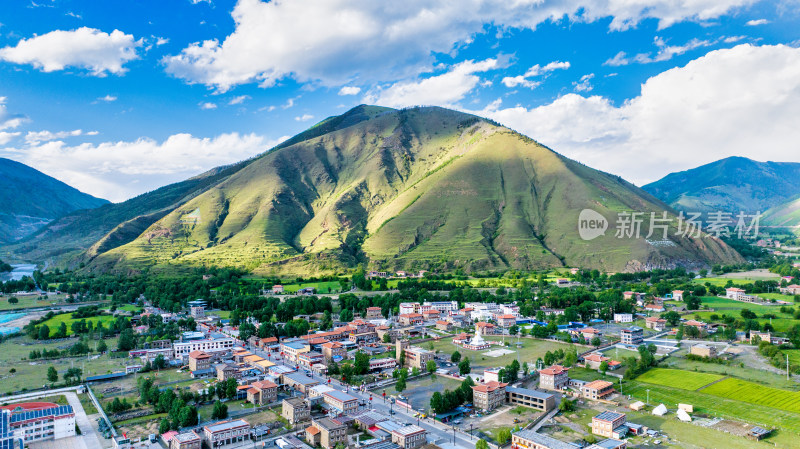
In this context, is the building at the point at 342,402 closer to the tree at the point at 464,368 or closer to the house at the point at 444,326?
the tree at the point at 464,368

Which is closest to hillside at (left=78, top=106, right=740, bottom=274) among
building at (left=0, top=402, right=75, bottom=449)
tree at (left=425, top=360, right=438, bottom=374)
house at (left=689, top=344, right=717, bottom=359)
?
house at (left=689, top=344, right=717, bottom=359)

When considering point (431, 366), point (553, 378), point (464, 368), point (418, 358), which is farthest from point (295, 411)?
point (553, 378)

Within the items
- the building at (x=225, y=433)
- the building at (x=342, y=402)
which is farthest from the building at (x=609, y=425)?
the building at (x=225, y=433)

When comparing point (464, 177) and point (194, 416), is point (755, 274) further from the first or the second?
point (194, 416)

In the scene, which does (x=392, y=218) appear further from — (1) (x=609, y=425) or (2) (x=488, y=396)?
(1) (x=609, y=425)

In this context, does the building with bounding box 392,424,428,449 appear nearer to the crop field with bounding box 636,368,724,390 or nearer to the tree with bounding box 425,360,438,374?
the tree with bounding box 425,360,438,374
